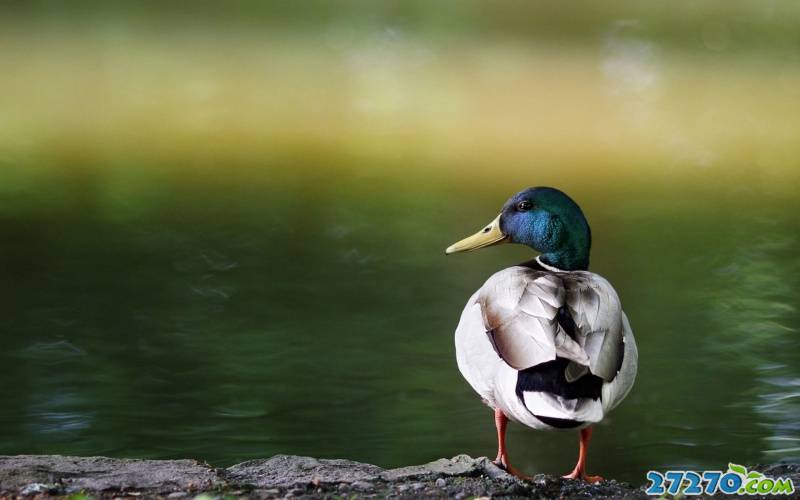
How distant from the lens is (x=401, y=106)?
41.3ft

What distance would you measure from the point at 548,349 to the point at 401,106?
8.67 m

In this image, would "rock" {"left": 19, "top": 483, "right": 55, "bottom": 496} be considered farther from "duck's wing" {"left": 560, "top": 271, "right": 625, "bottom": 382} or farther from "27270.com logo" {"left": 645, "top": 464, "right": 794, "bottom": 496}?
"27270.com logo" {"left": 645, "top": 464, "right": 794, "bottom": 496}

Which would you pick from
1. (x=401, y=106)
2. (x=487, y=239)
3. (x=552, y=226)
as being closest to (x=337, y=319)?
(x=487, y=239)

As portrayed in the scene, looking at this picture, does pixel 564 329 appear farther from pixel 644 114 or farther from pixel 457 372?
pixel 644 114

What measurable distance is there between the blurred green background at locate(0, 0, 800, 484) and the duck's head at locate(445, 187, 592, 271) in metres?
0.88

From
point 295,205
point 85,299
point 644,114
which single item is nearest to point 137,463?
point 85,299

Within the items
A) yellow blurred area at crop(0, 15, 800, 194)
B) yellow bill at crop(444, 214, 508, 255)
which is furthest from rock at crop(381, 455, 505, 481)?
yellow blurred area at crop(0, 15, 800, 194)

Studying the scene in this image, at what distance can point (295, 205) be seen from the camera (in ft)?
30.1

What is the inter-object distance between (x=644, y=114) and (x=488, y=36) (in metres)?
3.24

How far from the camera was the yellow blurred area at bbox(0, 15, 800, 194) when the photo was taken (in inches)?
412

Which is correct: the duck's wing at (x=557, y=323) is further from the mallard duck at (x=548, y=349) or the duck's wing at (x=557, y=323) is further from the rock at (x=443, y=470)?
the rock at (x=443, y=470)

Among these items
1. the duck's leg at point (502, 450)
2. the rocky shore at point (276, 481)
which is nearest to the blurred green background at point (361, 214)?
the duck's leg at point (502, 450)

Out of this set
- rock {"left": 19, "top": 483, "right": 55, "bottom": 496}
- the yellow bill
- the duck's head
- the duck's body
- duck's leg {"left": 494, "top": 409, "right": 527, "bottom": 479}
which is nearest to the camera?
rock {"left": 19, "top": 483, "right": 55, "bottom": 496}

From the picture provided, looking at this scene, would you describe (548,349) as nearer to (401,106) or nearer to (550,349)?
(550,349)
